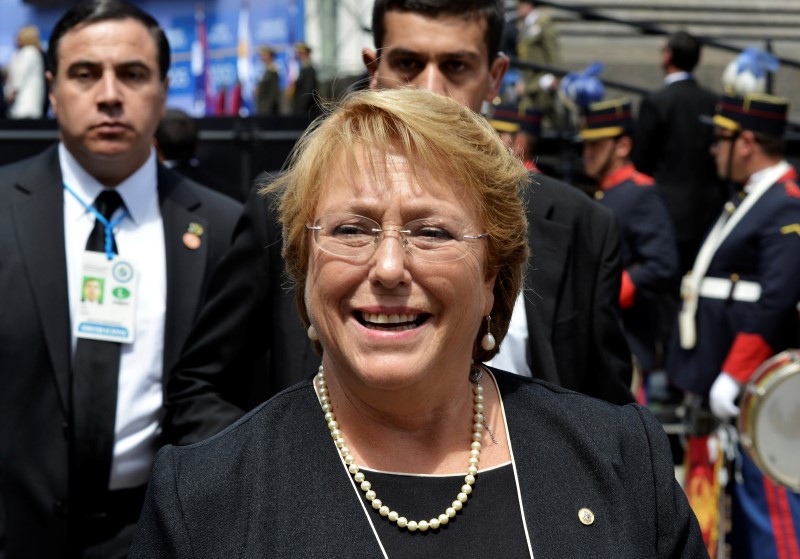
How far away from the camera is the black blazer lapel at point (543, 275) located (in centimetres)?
318

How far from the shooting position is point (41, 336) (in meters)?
3.64

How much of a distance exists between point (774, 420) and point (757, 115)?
2034 mm

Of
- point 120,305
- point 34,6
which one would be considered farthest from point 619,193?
point 34,6

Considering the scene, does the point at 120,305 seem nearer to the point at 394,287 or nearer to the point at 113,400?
the point at 113,400

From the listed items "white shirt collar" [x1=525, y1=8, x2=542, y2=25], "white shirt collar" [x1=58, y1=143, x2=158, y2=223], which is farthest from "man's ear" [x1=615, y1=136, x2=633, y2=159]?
"white shirt collar" [x1=525, y1=8, x2=542, y2=25]

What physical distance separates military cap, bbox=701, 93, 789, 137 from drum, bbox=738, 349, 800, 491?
168cm

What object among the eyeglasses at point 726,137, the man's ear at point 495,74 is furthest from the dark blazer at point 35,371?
the eyeglasses at point 726,137

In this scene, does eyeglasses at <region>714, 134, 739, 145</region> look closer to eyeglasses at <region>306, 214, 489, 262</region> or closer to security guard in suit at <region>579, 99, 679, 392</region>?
security guard in suit at <region>579, 99, 679, 392</region>

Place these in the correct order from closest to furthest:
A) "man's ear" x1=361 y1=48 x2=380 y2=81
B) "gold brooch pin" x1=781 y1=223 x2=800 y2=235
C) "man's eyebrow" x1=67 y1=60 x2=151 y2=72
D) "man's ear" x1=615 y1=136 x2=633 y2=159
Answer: "man's ear" x1=361 y1=48 x2=380 y2=81
"man's eyebrow" x1=67 y1=60 x2=151 y2=72
"gold brooch pin" x1=781 y1=223 x2=800 y2=235
"man's ear" x1=615 y1=136 x2=633 y2=159

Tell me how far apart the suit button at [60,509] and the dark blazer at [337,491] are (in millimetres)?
1444

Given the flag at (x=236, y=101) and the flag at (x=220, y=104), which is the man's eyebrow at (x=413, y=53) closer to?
the flag at (x=236, y=101)

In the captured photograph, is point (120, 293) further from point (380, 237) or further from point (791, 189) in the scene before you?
point (791, 189)

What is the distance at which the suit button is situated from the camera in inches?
142

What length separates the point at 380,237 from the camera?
227cm
